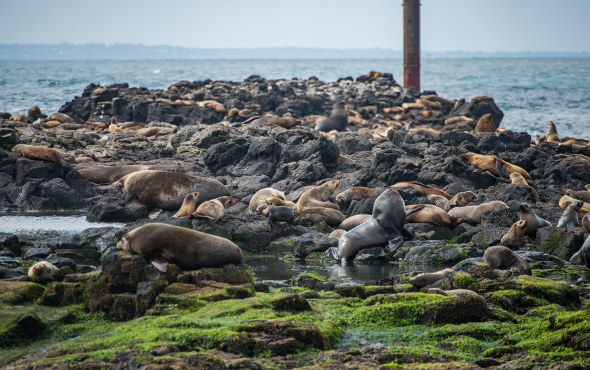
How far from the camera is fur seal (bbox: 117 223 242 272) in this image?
273 inches

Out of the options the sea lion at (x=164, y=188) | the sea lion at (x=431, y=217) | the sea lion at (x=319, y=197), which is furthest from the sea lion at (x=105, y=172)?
the sea lion at (x=431, y=217)

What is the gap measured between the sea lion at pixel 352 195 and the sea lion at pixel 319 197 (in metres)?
0.22

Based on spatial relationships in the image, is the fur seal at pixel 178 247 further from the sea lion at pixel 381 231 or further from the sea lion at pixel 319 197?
the sea lion at pixel 319 197

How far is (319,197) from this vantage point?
42.5 ft

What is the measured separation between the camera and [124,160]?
678 inches

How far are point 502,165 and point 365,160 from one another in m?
3.46

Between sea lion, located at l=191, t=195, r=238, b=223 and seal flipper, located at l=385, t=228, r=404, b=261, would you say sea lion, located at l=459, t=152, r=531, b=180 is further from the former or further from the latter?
sea lion, located at l=191, t=195, r=238, b=223

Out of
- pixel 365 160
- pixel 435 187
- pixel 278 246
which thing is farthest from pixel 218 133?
pixel 278 246

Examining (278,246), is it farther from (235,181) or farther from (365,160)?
(365,160)

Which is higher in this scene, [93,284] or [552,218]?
[93,284]

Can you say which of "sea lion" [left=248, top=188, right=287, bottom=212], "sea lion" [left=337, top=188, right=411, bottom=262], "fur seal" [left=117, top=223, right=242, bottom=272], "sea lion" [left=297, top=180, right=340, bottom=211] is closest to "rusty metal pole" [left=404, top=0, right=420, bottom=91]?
"sea lion" [left=297, top=180, right=340, bottom=211]

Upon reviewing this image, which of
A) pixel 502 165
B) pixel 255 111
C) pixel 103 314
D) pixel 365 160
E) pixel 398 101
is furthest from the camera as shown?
pixel 398 101

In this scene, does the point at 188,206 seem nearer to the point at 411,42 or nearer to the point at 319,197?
the point at 319,197

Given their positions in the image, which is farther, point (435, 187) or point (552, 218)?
point (435, 187)
